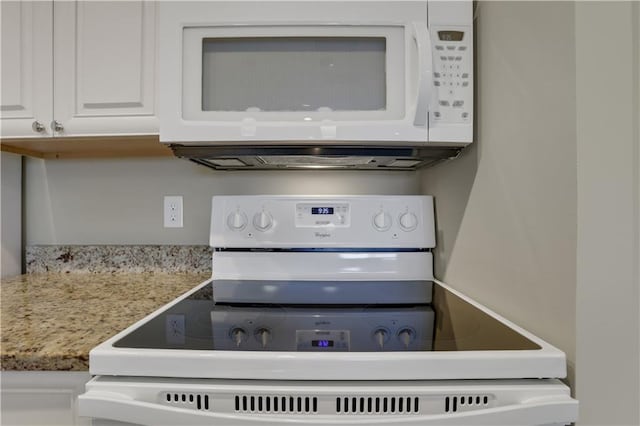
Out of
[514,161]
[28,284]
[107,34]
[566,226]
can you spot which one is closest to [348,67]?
[514,161]

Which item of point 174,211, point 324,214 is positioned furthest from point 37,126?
point 324,214

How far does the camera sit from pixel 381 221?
45.5 inches

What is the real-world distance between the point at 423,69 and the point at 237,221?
69cm

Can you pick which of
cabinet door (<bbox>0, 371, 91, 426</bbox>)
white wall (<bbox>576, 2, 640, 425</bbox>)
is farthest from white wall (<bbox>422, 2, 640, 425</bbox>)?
cabinet door (<bbox>0, 371, 91, 426</bbox>)

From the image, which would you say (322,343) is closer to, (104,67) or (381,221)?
(381,221)

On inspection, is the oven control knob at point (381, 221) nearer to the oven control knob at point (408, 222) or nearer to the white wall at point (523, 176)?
the oven control knob at point (408, 222)

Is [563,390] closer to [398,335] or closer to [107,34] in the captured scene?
[398,335]

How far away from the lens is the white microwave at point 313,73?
897 mm

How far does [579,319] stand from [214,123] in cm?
84

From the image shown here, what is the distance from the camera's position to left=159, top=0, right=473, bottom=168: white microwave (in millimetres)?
897

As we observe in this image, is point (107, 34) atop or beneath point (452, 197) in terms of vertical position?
atop

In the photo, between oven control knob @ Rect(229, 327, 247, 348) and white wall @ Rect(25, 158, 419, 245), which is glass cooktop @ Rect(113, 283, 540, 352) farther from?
white wall @ Rect(25, 158, 419, 245)

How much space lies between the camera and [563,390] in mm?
559

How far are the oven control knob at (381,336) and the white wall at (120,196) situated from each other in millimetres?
744
